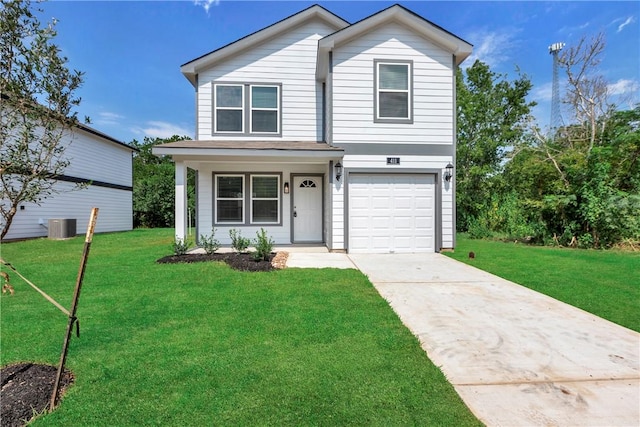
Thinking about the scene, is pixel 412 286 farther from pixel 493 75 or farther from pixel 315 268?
pixel 493 75

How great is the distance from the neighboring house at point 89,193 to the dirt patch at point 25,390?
1221cm

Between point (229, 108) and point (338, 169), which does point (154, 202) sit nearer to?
point (229, 108)

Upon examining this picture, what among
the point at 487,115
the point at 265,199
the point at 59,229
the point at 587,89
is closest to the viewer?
the point at 265,199

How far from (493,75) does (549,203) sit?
10.8 metres

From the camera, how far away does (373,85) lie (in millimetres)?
8781

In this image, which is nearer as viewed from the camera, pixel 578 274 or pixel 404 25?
pixel 578 274

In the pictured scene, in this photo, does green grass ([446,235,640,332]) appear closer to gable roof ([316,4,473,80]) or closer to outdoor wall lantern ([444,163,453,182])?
outdoor wall lantern ([444,163,453,182])

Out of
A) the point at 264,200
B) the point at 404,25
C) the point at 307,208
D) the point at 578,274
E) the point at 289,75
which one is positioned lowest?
the point at 578,274

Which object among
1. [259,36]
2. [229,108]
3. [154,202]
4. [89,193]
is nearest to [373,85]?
[259,36]

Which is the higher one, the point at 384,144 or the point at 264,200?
the point at 384,144

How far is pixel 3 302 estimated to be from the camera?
4.38 m

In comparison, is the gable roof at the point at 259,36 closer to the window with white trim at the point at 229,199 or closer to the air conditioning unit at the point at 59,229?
the window with white trim at the point at 229,199

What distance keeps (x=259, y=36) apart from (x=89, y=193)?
1233 centimetres

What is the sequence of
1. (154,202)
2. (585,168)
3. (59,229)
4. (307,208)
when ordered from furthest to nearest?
(154,202), (59,229), (307,208), (585,168)
